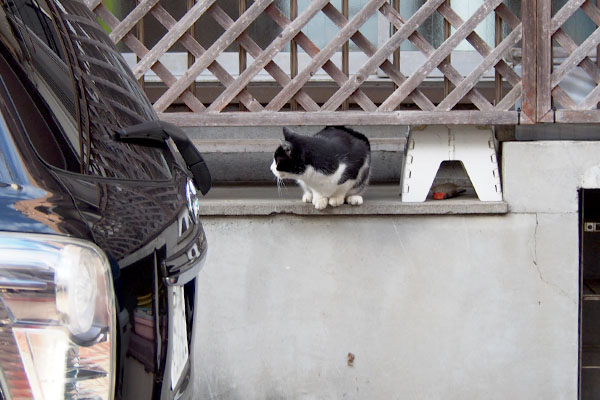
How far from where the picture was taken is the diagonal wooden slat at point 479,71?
3803 mm

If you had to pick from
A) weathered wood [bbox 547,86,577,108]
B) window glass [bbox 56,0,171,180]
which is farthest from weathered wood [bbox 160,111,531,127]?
window glass [bbox 56,0,171,180]

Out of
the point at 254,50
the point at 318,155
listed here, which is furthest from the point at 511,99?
the point at 254,50

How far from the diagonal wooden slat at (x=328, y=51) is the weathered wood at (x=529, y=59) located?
77 centimetres

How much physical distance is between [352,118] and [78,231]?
260 cm

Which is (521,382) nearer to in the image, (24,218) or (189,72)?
(189,72)

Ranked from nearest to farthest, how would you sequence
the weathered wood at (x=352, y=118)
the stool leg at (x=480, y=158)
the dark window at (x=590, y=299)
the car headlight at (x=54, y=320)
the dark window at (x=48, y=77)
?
1. the car headlight at (x=54, y=320)
2. the dark window at (x=48, y=77)
3. the weathered wood at (x=352, y=118)
4. the stool leg at (x=480, y=158)
5. the dark window at (x=590, y=299)

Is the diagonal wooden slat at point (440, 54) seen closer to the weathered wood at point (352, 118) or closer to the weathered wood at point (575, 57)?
the weathered wood at point (352, 118)

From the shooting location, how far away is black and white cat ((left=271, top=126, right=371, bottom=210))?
12.2 feet

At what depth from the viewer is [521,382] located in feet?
12.8

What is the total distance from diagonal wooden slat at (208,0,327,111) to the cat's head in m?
0.28

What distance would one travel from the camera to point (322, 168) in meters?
3.75

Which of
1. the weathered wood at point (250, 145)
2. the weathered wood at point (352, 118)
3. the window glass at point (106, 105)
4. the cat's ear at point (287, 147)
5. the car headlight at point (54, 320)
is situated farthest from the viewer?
the weathered wood at point (250, 145)

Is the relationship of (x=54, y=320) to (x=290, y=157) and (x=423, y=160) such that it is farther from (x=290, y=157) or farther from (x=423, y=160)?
(x=423, y=160)

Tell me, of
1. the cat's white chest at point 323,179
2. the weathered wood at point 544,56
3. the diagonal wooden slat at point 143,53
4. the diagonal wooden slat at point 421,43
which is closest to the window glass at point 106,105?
the cat's white chest at point 323,179
